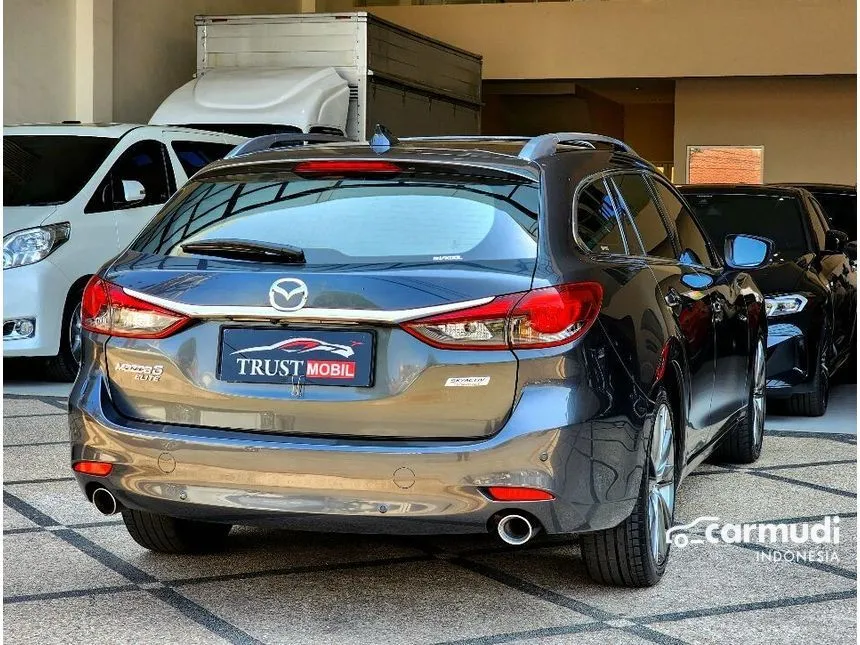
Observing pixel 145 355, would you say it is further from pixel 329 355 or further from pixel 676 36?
pixel 676 36

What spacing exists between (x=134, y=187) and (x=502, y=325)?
7073mm

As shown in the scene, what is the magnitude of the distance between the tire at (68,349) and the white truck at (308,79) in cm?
388

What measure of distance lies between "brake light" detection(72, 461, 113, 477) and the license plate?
0.47 meters

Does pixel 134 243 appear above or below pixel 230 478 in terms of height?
above

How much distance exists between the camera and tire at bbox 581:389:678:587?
448 centimetres

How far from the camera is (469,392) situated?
399 cm

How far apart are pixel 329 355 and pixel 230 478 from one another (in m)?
0.45

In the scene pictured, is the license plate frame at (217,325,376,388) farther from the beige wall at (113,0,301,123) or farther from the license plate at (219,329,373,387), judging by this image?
the beige wall at (113,0,301,123)

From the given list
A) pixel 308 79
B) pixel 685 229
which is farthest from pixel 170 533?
pixel 308 79

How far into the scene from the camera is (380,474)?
3969 millimetres

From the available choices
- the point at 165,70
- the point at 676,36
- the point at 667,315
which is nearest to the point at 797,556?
the point at 667,315

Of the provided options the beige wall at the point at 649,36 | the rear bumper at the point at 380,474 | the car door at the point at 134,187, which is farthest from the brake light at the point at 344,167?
the beige wall at the point at 649,36

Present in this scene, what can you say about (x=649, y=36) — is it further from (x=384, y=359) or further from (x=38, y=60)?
(x=384, y=359)

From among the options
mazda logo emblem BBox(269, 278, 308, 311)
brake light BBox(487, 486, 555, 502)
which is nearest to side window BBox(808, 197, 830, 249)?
brake light BBox(487, 486, 555, 502)
